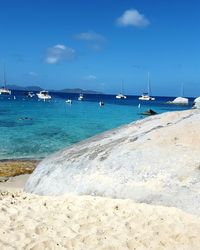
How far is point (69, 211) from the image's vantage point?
9484 millimetres

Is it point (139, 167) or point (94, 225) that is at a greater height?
point (139, 167)

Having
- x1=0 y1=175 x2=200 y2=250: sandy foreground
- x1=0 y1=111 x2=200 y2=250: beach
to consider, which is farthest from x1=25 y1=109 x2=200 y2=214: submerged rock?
x1=0 y1=175 x2=200 y2=250: sandy foreground

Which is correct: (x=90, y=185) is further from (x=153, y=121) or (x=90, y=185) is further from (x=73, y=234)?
(x=153, y=121)

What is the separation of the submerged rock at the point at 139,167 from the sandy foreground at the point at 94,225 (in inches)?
13.4

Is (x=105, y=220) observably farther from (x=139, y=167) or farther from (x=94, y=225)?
(x=139, y=167)

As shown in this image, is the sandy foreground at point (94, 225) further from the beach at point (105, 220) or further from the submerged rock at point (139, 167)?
the submerged rock at point (139, 167)

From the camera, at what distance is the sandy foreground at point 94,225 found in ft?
25.7

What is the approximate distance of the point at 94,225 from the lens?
28.4 ft

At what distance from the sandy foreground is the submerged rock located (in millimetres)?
341

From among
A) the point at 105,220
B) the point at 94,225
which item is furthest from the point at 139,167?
the point at 94,225

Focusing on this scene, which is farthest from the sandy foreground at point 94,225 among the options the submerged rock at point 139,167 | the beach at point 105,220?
the submerged rock at point 139,167

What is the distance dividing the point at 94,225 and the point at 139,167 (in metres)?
2.05

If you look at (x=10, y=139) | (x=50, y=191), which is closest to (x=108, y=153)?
(x=50, y=191)

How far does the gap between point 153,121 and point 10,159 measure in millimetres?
13474
